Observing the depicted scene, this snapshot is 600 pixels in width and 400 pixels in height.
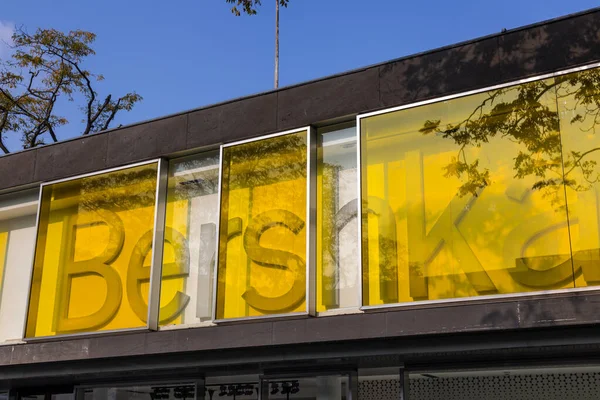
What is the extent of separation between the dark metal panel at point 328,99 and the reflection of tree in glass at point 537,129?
1238 millimetres

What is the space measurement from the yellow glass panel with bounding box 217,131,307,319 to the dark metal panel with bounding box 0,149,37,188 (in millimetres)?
4341

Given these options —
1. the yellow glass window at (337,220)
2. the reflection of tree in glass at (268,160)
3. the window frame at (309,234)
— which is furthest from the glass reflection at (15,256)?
the yellow glass window at (337,220)

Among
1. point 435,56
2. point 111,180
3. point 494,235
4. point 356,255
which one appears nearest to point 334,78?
point 435,56

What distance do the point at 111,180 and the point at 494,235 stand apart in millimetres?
6715

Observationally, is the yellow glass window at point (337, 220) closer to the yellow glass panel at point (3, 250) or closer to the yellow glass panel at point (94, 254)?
the yellow glass panel at point (94, 254)

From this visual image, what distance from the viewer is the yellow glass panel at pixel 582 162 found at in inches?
362

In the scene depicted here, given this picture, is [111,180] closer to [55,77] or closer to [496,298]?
[496,298]

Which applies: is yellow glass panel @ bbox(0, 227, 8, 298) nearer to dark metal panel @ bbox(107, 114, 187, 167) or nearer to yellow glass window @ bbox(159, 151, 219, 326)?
dark metal panel @ bbox(107, 114, 187, 167)

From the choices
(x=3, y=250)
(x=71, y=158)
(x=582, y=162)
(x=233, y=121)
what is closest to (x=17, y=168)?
(x=71, y=158)

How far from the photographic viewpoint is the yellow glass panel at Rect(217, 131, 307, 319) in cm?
1131

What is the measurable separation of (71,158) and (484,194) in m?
7.48

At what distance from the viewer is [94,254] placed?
13.4 m

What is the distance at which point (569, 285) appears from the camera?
30.1ft

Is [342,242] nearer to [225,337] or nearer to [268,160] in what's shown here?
[268,160]
